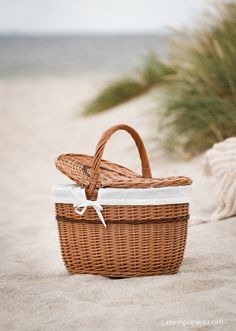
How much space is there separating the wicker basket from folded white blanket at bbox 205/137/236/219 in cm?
108

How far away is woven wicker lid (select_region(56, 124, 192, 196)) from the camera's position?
2.64 meters

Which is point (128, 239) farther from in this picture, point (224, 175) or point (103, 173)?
point (224, 175)

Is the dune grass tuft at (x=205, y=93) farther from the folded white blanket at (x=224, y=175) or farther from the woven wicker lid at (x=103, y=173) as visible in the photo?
the woven wicker lid at (x=103, y=173)

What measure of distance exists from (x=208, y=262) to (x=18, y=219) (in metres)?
1.81

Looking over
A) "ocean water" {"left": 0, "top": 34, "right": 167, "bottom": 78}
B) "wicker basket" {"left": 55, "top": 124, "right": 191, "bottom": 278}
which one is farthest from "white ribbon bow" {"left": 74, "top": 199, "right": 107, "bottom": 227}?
"ocean water" {"left": 0, "top": 34, "right": 167, "bottom": 78}

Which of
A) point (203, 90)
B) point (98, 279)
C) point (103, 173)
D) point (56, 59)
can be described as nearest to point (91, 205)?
point (98, 279)

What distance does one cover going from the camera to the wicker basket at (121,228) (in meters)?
2.63

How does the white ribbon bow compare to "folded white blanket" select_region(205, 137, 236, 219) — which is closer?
the white ribbon bow

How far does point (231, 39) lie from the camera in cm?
604

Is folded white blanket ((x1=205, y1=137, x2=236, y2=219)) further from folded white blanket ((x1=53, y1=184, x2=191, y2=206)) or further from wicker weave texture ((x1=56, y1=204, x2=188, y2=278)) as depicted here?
folded white blanket ((x1=53, y1=184, x2=191, y2=206))

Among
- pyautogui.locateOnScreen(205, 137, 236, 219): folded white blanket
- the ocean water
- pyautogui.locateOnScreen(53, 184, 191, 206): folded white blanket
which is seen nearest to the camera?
pyautogui.locateOnScreen(53, 184, 191, 206): folded white blanket

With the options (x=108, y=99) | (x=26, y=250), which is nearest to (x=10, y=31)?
(x=108, y=99)

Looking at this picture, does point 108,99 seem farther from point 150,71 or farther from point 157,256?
point 157,256

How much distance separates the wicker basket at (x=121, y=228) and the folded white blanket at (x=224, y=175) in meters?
1.08
